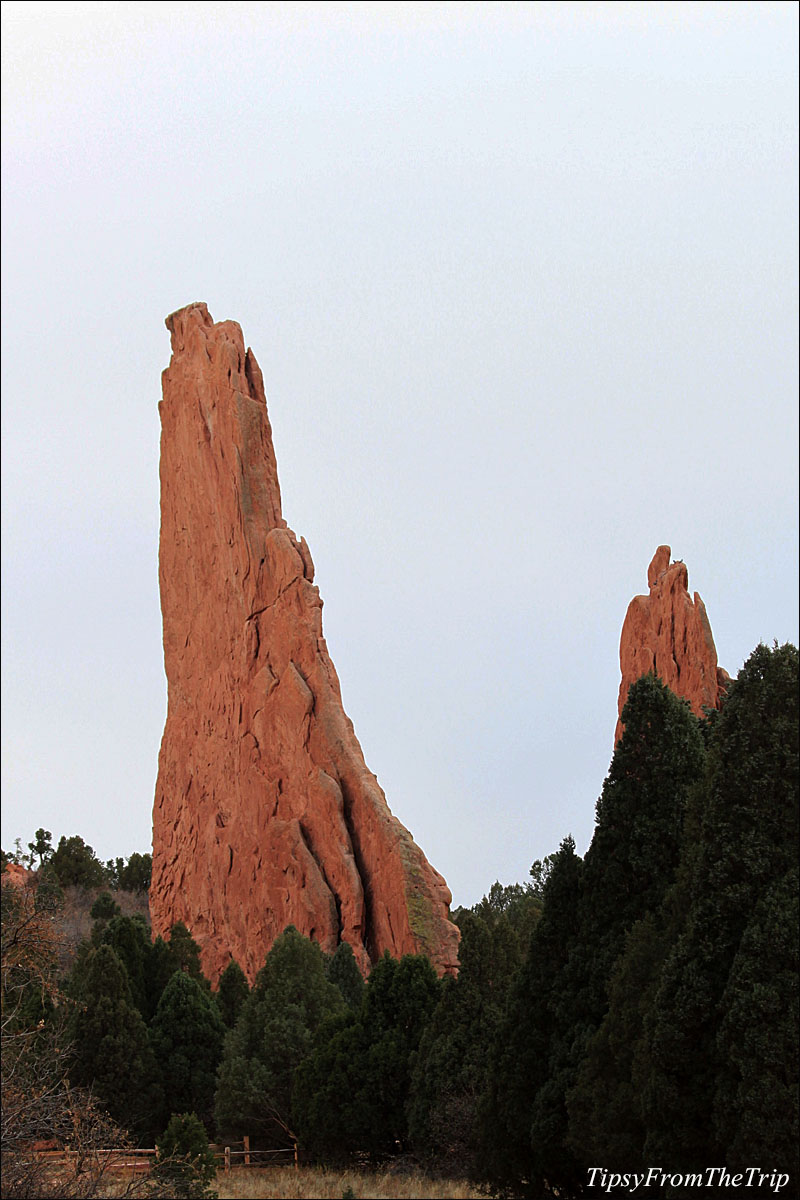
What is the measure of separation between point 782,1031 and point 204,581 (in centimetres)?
2984

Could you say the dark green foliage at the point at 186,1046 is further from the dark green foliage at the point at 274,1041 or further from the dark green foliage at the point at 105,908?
the dark green foliage at the point at 105,908

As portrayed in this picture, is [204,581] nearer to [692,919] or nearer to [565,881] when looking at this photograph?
[565,881]

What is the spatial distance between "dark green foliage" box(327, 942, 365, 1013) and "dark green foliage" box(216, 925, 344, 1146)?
206 cm

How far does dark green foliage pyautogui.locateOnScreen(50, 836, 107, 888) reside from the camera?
60250 mm

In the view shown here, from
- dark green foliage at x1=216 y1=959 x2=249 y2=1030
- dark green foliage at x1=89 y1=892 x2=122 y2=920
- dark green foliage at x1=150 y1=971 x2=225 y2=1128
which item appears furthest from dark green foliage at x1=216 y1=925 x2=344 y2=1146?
dark green foliage at x1=89 y1=892 x2=122 y2=920

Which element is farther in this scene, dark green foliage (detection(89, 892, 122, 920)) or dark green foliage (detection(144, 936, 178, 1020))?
dark green foliage (detection(89, 892, 122, 920))

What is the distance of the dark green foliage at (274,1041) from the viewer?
2617 centimetres

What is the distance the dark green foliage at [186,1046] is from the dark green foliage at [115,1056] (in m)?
0.45

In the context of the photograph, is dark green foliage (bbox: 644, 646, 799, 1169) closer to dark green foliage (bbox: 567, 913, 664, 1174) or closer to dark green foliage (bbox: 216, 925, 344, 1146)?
dark green foliage (bbox: 567, 913, 664, 1174)

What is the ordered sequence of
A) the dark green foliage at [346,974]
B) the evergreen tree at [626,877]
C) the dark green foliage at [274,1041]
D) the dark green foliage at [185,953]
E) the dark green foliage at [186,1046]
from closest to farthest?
the evergreen tree at [626,877] → the dark green foliage at [274,1041] → the dark green foliage at [186,1046] → the dark green foliage at [346,974] → the dark green foliage at [185,953]

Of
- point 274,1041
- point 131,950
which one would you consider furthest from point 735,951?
point 131,950

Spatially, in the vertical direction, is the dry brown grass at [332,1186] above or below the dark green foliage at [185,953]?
below

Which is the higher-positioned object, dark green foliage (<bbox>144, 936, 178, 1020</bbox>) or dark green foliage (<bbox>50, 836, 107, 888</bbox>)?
dark green foliage (<bbox>50, 836, 107, 888</bbox>)

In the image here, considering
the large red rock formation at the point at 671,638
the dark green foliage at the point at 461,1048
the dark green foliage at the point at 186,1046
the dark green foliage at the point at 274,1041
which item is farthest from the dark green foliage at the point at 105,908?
the dark green foliage at the point at 461,1048
